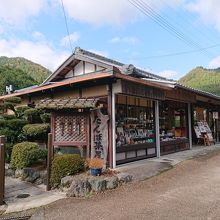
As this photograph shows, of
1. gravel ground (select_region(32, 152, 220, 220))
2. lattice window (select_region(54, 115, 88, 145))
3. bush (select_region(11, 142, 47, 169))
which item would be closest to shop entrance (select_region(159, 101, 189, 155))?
gravel ground (select_region(32, 152, 220, 220))

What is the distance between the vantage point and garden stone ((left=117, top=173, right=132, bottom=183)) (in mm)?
7171

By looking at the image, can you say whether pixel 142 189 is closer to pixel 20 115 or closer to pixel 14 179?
pixel 14 179

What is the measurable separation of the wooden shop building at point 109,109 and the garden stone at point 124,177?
3.71 feet

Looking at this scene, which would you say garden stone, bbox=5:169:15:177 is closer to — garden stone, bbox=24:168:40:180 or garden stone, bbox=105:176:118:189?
garden stone, bbox=24:168:40:180

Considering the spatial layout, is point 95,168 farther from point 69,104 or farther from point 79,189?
point 69,104

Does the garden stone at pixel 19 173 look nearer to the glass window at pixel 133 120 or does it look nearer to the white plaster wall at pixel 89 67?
the glass window at pixel 133 120

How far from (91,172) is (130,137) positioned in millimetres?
3110

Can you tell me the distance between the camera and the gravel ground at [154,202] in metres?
5.16

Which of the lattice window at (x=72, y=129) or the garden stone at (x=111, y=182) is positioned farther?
the lattice window at (x=72, y=129)

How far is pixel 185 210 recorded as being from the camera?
17.3 feet

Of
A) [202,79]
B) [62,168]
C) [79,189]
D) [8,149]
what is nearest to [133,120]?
[62,168]

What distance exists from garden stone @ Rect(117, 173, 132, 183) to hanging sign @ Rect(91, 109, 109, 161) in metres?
1.18

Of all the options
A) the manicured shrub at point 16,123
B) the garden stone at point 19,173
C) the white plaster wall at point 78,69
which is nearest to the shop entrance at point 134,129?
the white plaster wall at point 78,69

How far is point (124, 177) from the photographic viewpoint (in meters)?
7.27
